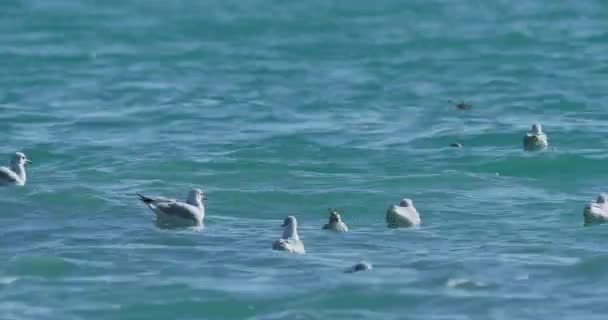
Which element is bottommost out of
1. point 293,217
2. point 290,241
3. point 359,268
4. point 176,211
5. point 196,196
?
point 359,268

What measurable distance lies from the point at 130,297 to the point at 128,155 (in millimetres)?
10256

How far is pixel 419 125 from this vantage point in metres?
34.5

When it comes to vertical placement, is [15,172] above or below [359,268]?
above

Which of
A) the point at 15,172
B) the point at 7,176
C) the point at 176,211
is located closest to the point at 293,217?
the point at 176,211

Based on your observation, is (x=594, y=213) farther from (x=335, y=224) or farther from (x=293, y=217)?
(x=293, y=217)


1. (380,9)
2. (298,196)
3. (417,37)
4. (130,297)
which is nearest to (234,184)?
(298,196)

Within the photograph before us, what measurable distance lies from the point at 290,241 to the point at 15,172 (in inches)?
258

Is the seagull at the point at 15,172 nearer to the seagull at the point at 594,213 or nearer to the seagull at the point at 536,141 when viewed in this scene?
the seagull at the point at 536,141

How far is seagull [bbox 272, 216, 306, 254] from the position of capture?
2298 cm

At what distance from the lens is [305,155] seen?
103 feet

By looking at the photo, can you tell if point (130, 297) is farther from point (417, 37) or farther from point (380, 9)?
point (380, 9)

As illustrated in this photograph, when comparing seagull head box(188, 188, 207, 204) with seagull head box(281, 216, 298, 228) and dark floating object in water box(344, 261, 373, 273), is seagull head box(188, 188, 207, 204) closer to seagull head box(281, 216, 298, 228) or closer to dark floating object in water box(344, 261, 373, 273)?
seagull head box(281, 216, 298, 228)

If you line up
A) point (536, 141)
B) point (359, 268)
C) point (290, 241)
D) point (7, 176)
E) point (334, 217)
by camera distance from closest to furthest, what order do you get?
point (359, 268) → point (290, 241) → point (334, 217) → point (7, 176) → point (536, 141)

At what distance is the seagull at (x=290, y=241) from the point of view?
2298cm
